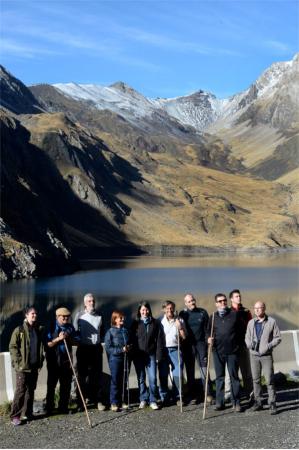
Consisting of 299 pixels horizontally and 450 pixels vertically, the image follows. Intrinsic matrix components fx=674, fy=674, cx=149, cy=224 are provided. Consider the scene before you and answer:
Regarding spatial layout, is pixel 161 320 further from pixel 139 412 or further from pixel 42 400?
pixel 42 400

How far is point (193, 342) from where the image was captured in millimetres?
14500

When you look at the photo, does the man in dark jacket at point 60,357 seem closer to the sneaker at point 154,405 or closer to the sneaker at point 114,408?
the sneaker at point 114,408

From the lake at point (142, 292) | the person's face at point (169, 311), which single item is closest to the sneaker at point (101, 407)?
the person's face at point (169, 311)

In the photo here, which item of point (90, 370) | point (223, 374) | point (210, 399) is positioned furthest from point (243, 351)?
point (90, 370)

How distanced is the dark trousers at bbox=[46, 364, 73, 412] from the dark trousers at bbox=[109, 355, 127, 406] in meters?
0.88

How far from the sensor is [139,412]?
1345cm

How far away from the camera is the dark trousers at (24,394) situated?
507 inches

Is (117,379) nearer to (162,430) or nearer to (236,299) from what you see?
(162,430)

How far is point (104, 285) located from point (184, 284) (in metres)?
10.4

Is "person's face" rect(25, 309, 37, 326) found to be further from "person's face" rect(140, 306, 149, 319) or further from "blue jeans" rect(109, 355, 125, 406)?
"person's face" rect(140, 306, 149, 319)

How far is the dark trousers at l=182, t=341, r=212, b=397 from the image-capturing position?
14.4m

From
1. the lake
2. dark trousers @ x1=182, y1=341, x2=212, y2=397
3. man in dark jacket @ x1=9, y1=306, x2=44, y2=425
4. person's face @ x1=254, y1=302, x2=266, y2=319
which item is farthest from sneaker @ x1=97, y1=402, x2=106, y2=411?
the lake

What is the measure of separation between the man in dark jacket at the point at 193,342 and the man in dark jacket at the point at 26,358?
3.24 m

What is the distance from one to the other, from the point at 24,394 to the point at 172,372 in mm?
3214
